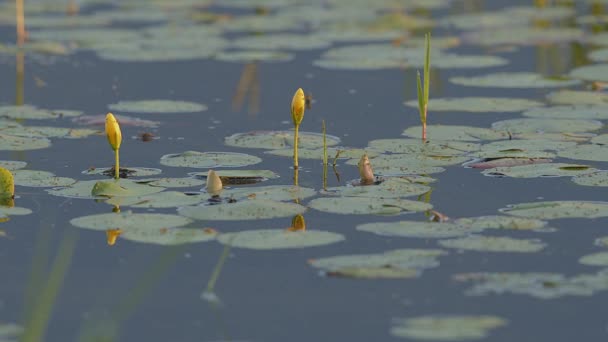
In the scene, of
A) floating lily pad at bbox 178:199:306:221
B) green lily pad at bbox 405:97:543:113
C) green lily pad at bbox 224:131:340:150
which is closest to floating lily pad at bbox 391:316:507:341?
floating lily pad at bbox 178:199:306:221

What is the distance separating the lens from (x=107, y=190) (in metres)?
5.14

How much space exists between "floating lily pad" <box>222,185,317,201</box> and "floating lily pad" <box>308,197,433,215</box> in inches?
4.9

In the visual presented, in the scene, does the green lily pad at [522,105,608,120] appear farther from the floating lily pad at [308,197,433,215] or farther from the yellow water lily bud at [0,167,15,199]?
the yellow water lily bud at [0,167,15,199]

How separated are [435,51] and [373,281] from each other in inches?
200

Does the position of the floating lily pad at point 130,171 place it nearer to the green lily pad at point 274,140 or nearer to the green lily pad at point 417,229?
the green lily pad at point 274,140

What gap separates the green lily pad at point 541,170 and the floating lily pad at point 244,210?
1046 millimetres

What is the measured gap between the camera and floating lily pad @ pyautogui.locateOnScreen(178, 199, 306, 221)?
4758 mm

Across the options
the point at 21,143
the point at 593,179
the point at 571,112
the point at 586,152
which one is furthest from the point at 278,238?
the point at 571,112

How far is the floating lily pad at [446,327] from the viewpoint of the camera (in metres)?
3.47

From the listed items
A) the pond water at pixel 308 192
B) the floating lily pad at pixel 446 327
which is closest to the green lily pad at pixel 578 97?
the pond water at pixel 308 192

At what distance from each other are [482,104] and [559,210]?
2294 millimetres

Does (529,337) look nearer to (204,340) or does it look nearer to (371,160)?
(204,340)

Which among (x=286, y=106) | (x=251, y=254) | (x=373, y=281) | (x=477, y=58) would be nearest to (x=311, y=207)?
(x=251, y=254)

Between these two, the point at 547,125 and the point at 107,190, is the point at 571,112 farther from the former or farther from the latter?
the point at 107,190
